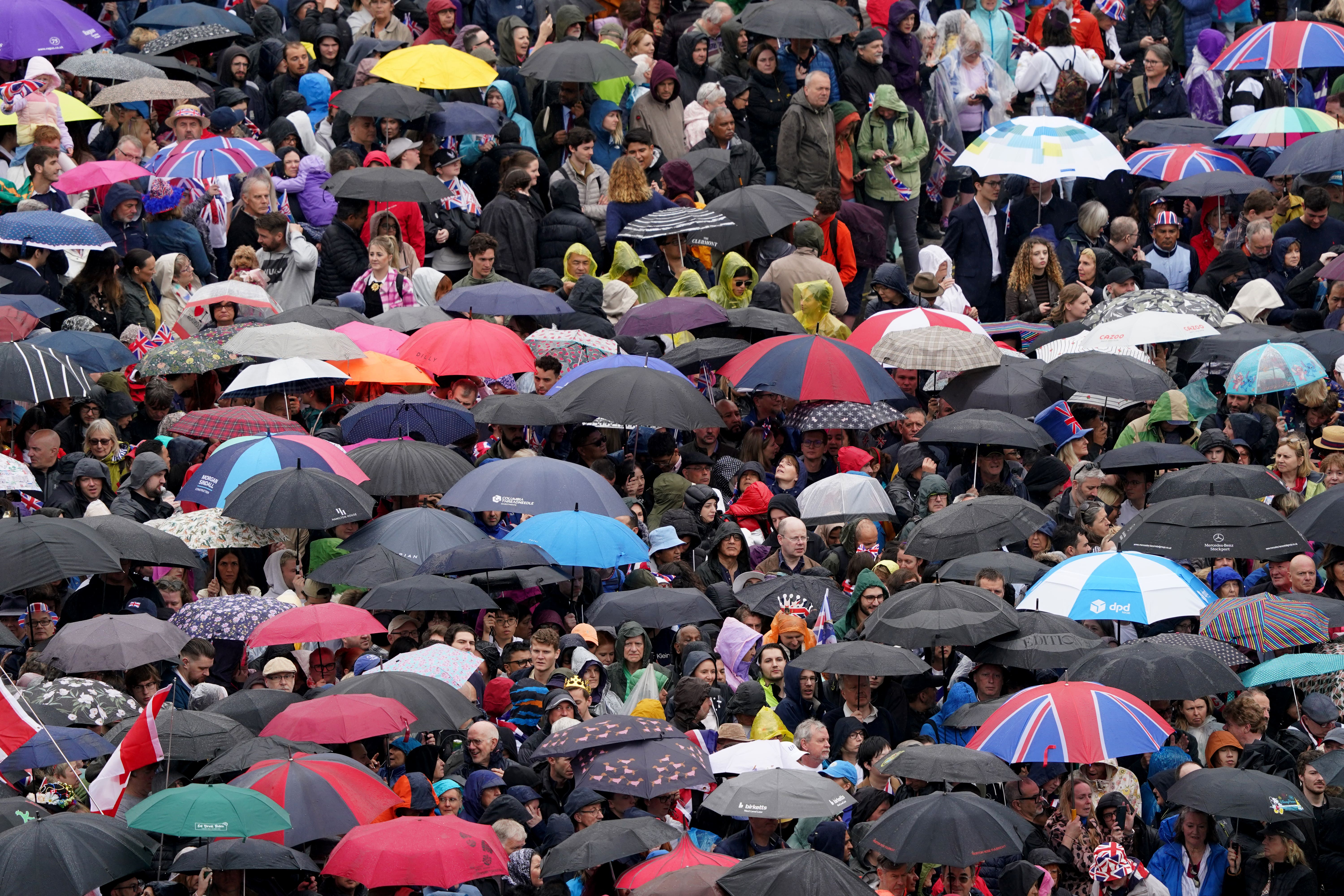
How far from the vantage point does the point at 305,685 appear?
13.6 metres

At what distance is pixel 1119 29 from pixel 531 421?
35.7ft

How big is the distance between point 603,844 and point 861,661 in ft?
8.42

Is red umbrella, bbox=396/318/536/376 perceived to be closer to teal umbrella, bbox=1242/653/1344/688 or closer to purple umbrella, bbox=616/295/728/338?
purple umbrella, bbox=616/295/728/338

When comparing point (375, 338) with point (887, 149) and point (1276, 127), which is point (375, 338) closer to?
point (887, 149)

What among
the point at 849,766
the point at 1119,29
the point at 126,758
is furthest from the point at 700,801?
the point at 1119,29

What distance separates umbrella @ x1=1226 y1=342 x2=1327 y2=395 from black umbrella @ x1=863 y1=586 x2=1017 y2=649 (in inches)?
155

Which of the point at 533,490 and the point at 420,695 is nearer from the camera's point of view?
the point at 420,695

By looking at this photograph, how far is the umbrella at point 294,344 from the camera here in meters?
16.2

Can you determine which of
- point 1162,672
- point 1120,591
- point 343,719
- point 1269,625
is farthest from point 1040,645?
point 343,719

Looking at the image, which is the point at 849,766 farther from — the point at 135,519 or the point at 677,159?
the point at 677,159

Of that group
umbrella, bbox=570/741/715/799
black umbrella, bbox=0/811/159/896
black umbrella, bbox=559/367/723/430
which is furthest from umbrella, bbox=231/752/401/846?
black umbrella, bbox=559/367/723/430

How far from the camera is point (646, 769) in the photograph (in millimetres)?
11734

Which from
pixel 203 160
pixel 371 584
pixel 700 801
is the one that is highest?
pixel 203 160

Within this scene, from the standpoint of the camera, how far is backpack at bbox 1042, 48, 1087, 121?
22047mm
